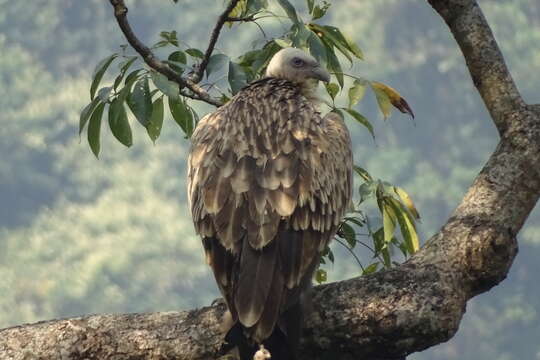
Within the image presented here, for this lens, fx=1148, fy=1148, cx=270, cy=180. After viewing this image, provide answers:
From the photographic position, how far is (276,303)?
5273mm

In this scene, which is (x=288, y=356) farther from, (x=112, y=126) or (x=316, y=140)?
(x=112, y=126)

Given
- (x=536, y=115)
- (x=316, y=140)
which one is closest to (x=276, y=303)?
(x=316, y=140)

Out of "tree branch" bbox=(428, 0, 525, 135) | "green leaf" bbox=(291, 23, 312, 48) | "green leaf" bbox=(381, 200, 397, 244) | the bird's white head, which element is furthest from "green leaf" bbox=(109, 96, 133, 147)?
"tree branch" bbox=(428, 0, 525, 135)

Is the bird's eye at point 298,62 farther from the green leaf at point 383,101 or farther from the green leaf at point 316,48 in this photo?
the green leaf at point 383,101

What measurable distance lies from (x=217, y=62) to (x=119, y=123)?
72 centimetres

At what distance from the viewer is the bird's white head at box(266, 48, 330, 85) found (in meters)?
7.30

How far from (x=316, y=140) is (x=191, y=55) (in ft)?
4.29

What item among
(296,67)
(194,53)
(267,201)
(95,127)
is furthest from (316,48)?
(267,201)

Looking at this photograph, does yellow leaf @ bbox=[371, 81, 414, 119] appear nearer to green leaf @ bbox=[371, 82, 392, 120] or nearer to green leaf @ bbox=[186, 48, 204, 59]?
green leaf @ bbox=[371, 82, 392, 120]

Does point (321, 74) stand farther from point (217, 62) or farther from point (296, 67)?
point (217, 62)

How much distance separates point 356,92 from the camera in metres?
6.80

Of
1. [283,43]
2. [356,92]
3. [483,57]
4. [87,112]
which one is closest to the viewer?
[483,57]

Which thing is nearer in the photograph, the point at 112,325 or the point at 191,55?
the point at 112,325

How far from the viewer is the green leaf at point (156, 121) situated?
6742 millimetres
